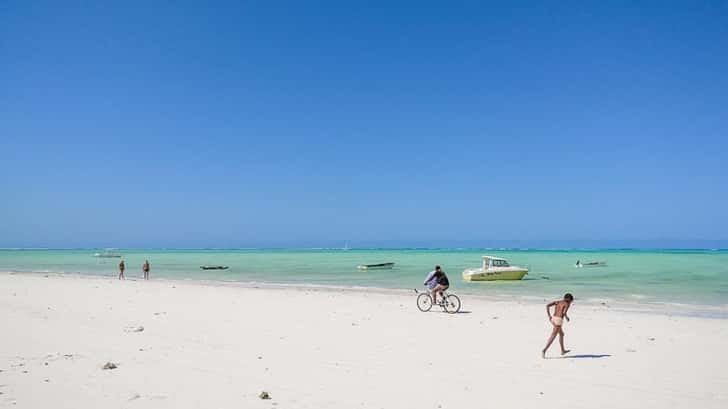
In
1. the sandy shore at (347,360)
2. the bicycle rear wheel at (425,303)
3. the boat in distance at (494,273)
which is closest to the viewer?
the sandy shore at (347,360)

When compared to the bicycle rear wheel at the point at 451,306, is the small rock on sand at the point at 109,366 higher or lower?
higher

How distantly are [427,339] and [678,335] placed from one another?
824cm

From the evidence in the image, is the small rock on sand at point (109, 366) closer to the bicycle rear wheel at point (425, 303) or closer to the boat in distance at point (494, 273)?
the bicycle rear wheel at point (425, 303)

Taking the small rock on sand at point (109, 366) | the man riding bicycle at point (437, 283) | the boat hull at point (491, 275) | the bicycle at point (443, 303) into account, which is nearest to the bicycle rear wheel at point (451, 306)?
the bicycle at point (443, 303)

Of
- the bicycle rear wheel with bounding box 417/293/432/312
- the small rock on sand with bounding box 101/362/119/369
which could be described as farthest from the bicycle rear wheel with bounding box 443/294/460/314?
the small rock on sand with bounding box 101/362/119/369

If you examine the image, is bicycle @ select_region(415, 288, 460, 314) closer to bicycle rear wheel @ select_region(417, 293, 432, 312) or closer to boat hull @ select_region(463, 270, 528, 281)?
Answer: bicycle rear wheel @ select_region(417, 293, 432, 312)

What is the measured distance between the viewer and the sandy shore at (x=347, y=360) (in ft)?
28.8

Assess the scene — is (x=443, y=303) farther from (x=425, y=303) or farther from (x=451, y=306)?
(x=425, y=303)

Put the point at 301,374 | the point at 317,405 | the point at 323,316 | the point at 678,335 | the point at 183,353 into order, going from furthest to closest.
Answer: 1. the point at 323,316
2. the point at 678,335
3. the point at 183,353
4. the point at 301,374
5. the point at 317,405

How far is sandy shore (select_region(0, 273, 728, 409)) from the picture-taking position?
8.78 m

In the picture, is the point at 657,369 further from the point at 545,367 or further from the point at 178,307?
the point at 178,307

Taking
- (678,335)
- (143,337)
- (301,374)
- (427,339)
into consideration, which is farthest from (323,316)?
(678,335)

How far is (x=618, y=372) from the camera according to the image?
35.8 feet

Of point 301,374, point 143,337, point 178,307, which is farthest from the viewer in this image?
point 178,307
